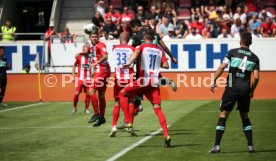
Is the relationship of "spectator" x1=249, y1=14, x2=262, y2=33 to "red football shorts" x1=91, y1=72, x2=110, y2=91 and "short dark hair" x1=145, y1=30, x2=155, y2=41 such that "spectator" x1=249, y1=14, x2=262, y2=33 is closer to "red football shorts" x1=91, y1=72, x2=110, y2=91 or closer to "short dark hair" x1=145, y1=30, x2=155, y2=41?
"red football shorts" x1=91, y1=72, x2=110, y2=91

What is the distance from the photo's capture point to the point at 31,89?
101 feet

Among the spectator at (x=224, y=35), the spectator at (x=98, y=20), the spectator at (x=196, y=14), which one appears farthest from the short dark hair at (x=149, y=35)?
the spectator at (x=196, y=14)

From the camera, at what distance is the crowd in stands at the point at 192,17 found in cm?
3306

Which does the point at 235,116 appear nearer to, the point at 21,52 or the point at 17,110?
the point at 17,110

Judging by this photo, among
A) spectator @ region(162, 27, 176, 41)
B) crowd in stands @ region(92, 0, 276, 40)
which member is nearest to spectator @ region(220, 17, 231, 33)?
crowd in stands @ region(92, 0, 276, 40)

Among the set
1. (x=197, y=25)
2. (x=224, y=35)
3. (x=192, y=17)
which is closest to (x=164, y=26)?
(x=197, y=25)

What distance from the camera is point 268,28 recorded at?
109 feet

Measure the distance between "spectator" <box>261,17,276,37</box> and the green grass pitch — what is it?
9.12 m

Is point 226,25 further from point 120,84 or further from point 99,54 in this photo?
point 120,84

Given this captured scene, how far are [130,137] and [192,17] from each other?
750 inches

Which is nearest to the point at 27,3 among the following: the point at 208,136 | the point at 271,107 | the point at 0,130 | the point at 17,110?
the point at 17,110

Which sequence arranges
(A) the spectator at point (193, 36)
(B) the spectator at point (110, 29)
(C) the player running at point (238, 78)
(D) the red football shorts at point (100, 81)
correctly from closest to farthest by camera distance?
(C) the player running at point (238, 78) → (D) the red football shorts at point (100, 81) → (A) the spectator at point (193, 36) → (B) the spectator at point (110, 29)

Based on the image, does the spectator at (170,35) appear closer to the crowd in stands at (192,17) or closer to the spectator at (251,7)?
the crowd in stands at (192,17)

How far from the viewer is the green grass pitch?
43.3 ft
